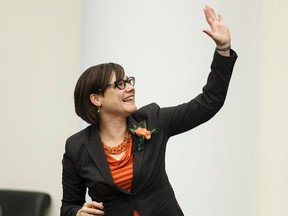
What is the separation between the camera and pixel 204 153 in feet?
10.8

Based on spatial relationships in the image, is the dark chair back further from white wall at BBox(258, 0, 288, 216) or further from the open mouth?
the open mouth

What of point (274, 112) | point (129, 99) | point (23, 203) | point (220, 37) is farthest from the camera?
point (23, 203)

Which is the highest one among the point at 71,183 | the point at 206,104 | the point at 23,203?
the point at 206,104

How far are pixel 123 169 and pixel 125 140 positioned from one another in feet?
0.49

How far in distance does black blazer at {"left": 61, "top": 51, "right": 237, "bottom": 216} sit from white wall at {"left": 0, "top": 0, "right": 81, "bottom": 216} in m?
1.72

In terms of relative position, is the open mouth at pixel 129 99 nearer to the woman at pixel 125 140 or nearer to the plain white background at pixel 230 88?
the woman at pixel 125 140

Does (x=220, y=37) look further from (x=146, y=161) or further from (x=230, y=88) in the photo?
(x=230, y=88)

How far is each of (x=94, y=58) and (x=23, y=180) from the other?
1.16 m

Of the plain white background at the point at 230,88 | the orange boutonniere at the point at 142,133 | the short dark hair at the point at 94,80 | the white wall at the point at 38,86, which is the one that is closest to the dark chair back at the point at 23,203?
the white wall at the point at 38,86

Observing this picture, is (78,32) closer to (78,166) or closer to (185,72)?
(185,72)

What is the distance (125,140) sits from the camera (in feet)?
7.09

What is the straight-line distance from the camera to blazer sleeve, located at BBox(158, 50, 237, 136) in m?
1.91

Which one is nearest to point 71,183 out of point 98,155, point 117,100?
point 98,155

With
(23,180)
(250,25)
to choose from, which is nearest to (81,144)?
(250,25)
